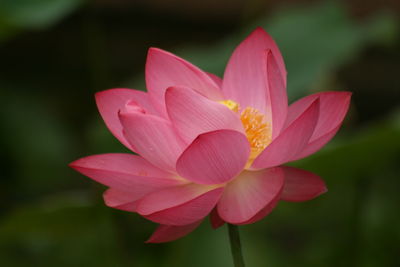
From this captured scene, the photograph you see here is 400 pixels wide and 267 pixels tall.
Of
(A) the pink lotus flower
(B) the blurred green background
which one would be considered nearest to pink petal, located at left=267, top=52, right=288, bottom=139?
(A) the pink lotus flower

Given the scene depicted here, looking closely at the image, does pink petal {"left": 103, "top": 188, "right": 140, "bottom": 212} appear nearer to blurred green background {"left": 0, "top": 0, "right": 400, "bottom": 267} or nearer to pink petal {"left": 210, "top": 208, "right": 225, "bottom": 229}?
pink petal {"left": 210, "top": 208, "right": 225, "bottom": 229}

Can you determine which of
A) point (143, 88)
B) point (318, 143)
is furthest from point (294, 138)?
point (143, 88)

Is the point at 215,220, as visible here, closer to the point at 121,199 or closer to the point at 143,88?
the point at 121,199

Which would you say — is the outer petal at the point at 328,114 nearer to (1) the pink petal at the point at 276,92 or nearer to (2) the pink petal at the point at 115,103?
(1) the pink petal at the point at 276,92

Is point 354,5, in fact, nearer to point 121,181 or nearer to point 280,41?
point 280,41

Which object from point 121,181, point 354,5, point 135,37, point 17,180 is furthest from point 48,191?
point 121,181

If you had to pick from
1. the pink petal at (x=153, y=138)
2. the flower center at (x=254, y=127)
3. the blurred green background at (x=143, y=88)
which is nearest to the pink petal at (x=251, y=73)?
the flower center at (x=254, y=127)

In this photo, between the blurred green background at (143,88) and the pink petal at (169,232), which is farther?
→ the blurred green background at (143,88)
